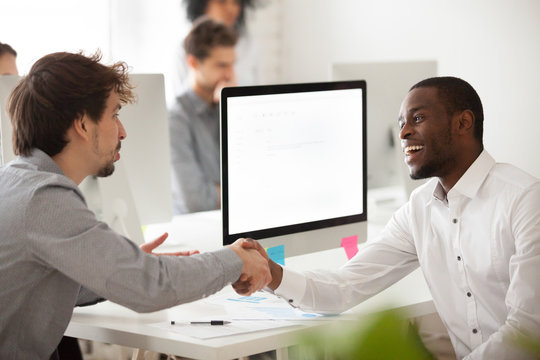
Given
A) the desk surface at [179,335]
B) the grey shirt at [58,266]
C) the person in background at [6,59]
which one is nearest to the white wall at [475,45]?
the desk surface at [179,335]

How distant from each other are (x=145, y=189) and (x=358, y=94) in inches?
31.3

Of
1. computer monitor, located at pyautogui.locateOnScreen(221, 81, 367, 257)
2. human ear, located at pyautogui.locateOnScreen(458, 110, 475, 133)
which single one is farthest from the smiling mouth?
computer monitor, located at pyautogui.locateOnScreen(221, 81, 367, 257)

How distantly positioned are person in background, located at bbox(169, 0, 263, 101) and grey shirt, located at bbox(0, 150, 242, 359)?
3199mm

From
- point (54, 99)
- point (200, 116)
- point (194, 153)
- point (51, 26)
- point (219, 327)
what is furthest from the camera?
point (200, 116)

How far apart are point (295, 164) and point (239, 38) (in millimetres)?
3024

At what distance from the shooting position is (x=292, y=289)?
1712 millimetres

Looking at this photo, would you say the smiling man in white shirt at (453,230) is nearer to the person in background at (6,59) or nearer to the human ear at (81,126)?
the human ear at (81,126)

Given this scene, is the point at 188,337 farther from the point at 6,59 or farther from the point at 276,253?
the point at 6,59

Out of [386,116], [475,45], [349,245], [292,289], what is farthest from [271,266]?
[475,45]

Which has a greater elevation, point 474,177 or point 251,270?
point 474,177

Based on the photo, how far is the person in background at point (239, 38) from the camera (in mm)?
4605

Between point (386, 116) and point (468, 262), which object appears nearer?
point (468, 262)

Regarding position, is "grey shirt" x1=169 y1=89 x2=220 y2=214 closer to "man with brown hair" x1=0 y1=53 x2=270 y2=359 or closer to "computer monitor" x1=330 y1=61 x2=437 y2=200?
"computer monitor" x1=330 y1=61 x2=437 y2=200

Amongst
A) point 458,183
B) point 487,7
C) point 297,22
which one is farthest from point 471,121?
point 297,22
